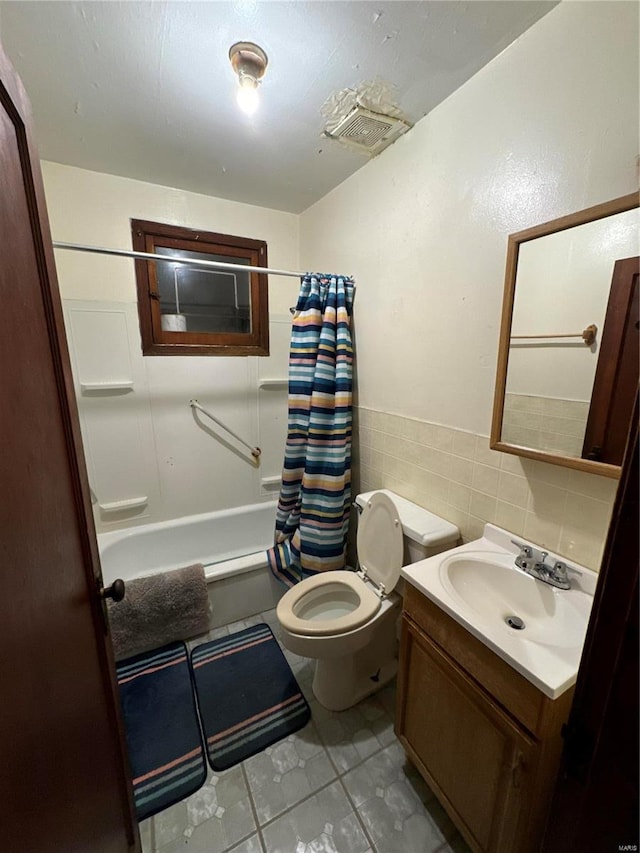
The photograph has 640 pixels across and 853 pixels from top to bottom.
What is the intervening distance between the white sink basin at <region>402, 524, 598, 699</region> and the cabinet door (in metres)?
0.18

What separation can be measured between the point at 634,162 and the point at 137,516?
2.74m

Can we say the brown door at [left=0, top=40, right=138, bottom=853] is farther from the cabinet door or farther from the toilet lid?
the toilet lid

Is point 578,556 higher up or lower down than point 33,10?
lower down

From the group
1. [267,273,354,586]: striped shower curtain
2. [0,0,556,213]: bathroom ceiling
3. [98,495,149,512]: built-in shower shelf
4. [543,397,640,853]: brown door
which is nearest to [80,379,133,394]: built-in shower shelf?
[98,495,149,512]: built-in shower shelf

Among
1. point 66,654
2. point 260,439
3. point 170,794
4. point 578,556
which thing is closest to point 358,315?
point 260,439

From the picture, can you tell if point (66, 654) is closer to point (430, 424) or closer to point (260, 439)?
point (430, 424)

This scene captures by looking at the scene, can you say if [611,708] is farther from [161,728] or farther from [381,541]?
[161,728]

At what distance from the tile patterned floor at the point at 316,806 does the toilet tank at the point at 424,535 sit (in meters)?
0.75

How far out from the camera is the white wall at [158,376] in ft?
6.25

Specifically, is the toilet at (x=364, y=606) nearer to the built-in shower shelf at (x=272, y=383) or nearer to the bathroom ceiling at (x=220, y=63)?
the built-in shower shelf at (x=272, y=383)

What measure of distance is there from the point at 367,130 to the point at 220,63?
2.07 ft

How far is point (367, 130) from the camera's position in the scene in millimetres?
1474

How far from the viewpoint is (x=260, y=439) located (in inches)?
100

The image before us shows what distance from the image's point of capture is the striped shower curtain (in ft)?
6.30
